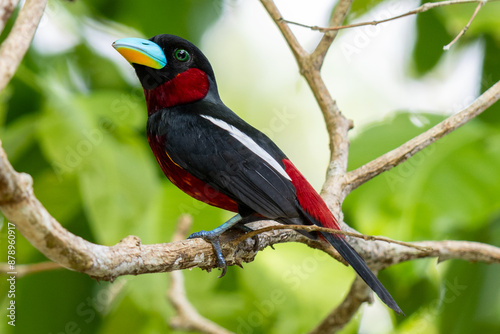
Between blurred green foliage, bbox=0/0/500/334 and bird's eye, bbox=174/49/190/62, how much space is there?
2.33 feet

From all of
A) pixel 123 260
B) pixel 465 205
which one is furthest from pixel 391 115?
pixel 123 260

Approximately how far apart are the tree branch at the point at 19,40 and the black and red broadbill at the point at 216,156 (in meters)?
0.52

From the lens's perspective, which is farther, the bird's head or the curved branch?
the bird's head

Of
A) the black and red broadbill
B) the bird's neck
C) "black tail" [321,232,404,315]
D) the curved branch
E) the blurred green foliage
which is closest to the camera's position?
the curved branch

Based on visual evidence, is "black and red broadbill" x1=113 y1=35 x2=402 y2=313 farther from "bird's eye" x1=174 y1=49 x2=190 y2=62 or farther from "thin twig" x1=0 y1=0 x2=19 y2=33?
"thin twig" x1=0 y1=0 x2=19 y2=33

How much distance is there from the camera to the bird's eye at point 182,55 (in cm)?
196

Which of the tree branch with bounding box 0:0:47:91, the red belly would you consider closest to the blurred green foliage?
the red belly

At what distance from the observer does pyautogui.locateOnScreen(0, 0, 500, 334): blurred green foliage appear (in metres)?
2.49

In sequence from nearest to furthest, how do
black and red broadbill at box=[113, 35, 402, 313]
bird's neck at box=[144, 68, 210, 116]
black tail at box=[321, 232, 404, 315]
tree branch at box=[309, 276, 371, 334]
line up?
black tail at box=[321, 232, 404, 315] < black and red broadbill at box=[113, 35, 402, 313] < bird's neck at box=[144, 68, 210, 116] < tree branch at box=[309, 276, 371, 334]

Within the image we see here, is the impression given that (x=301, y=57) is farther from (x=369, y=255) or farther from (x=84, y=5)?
(x=84, y=5)

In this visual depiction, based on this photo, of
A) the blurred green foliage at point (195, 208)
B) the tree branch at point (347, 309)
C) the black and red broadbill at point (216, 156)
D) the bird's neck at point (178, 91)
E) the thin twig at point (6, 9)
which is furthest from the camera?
the blurred green foliage at point (195, 208)

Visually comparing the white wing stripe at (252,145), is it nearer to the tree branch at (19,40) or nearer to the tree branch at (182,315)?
the tree branch at (19,40)

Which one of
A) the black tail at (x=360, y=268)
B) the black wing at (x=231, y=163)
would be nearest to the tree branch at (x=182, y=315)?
the black wing at (x=231, y=163)

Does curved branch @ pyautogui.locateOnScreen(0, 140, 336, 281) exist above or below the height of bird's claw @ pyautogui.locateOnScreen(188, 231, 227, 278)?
above
